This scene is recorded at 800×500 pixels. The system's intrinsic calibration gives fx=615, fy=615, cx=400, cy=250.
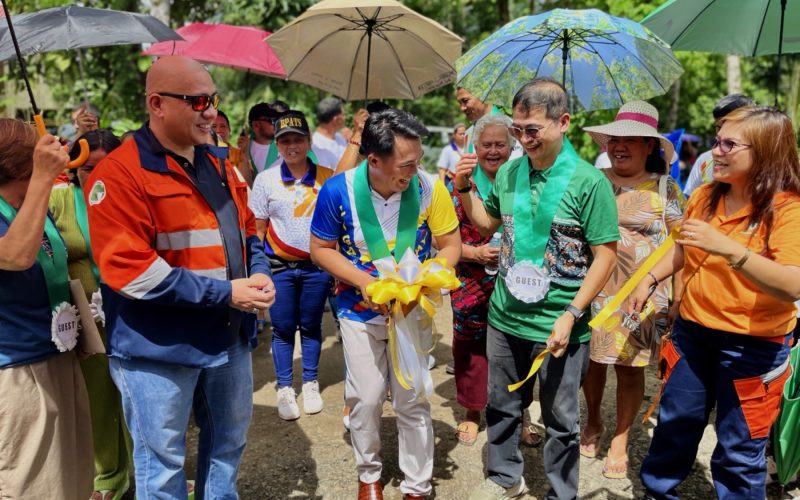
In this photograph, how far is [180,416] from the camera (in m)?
2.37

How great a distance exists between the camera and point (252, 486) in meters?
3.48

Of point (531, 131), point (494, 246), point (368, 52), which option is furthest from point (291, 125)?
point (531, 131)

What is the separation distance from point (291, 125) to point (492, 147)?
1525 mm

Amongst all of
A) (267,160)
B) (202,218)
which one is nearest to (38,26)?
(267,160)

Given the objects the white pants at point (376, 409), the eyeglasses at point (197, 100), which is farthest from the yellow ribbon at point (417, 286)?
the eyeglasses at point (197, 100)

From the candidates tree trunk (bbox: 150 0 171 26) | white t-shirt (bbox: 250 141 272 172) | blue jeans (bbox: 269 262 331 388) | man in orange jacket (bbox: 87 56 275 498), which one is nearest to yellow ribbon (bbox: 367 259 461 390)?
man in orange jacket (bbox: 87 56 275 498)

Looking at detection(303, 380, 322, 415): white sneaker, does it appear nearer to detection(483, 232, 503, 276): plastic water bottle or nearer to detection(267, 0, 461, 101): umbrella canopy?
detection(483, 232, 503, 276): plastic water bottle

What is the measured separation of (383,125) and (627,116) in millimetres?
1655

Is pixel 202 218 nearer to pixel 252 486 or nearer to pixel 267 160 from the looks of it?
pixel 252 486

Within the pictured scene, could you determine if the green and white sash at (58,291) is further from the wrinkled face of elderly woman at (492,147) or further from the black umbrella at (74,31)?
the wrinkled face of elderly woman at (492,147)

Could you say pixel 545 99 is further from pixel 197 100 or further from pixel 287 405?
pixel 287 405

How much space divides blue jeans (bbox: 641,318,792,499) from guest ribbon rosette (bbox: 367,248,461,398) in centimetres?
107

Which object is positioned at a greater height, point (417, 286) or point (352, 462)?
point (417, 286)

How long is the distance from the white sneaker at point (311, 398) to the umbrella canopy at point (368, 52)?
7.21 feet
